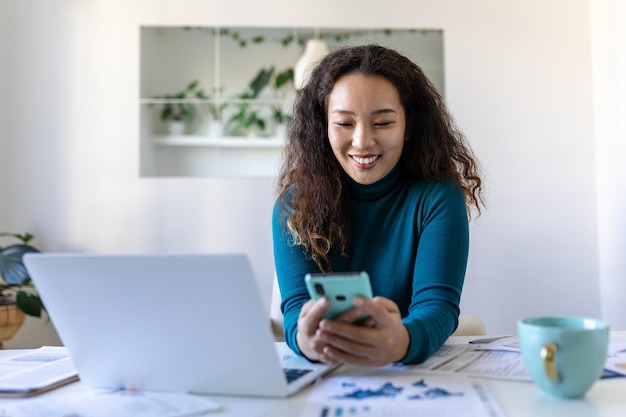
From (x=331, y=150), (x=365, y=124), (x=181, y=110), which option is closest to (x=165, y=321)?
(x=365, y=124)

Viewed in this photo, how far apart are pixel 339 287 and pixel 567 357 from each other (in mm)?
273

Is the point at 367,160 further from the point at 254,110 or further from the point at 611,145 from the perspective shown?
the point at 254,110

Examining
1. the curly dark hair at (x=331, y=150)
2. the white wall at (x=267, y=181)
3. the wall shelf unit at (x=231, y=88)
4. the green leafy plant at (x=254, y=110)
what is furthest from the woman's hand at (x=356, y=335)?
the green leafy plant at (x=254, y=110)

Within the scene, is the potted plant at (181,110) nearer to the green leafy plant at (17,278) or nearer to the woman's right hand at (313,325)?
the green leafy plant at (17,278)

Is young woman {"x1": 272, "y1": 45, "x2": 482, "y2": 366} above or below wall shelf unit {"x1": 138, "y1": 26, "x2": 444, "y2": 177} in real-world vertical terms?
below

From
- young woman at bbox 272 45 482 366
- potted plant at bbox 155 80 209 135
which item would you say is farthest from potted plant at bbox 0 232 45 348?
young woman at bbox 272 45 482 366

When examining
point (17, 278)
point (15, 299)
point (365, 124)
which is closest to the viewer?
point (365, 124)

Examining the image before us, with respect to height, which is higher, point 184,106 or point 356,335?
point 184,106

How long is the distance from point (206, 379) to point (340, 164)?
0.71 metres

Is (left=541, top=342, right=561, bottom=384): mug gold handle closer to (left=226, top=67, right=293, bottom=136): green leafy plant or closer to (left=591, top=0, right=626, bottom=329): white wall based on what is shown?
(left=591, top=0, right=626, bottom=329): white wall

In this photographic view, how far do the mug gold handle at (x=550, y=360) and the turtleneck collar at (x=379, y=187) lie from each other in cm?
67

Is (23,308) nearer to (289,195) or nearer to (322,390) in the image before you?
(289,195)

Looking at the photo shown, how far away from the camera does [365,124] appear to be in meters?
1.26

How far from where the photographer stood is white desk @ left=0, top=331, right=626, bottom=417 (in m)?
0.70
